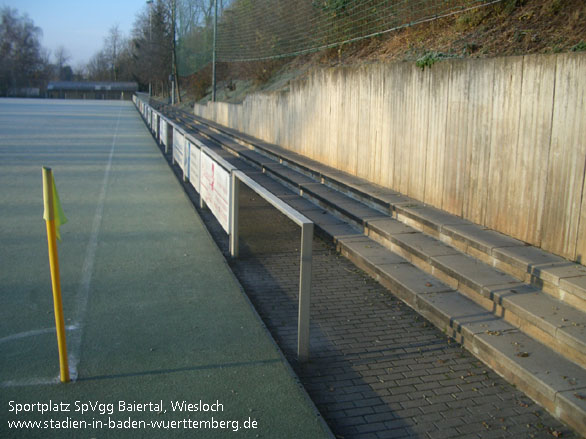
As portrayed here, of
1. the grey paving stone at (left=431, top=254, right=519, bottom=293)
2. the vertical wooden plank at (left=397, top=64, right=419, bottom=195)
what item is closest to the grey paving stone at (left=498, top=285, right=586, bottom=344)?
the grey paving stone at (left=431, top=254, right=519, bottom=293)

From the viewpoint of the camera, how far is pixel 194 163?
34.9ft

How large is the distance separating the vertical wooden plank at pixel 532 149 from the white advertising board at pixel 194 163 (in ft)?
18.2

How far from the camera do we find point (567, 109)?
18.3ft

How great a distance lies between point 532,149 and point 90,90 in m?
120

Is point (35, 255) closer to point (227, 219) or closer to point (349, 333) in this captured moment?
point (227, 219)

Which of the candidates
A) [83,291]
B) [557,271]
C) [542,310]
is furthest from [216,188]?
[542,310]

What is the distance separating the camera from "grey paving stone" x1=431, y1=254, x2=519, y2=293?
545 centimetres

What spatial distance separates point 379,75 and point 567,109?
444cm

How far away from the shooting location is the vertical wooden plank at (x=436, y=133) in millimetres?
7742

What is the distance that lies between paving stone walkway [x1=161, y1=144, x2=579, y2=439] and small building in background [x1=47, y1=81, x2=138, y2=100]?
370 feet

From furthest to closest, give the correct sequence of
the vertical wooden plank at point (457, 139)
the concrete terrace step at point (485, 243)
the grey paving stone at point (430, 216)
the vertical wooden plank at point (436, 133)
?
the vertical wooden plank at point (436, 133), the vertical wooden plank at point (457, 139), the grey paving stone at point (430, 216), the concrete terrace step at point (485, 243)

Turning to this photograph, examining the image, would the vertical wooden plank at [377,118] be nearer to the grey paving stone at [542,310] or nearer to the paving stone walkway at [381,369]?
the paving stone walkway at [381,369]

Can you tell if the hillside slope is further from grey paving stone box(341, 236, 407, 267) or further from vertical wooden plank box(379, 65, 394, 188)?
grey paving stone box(341, 236, 407, 267)

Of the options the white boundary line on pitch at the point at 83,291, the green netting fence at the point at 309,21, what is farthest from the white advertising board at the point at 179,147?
the green netting fence at the point at 309,21
